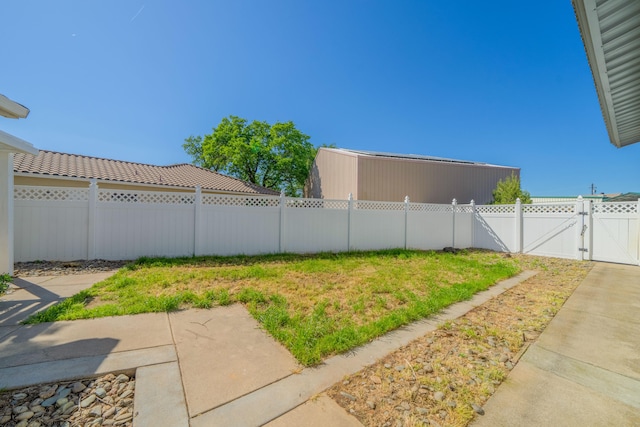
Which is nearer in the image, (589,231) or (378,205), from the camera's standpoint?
(589,231)

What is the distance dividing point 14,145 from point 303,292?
17.6 feet

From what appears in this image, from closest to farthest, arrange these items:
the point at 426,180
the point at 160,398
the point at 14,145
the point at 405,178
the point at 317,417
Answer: the point at 317,417 → the point at 160,398 → the point at 14,145 → the point at 405,178 → the point at 426,180

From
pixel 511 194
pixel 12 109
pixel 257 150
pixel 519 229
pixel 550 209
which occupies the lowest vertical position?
pixel 519 229

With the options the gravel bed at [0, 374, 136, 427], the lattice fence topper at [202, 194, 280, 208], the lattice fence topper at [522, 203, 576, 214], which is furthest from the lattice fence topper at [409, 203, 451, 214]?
the gravel bed at [0, 374, 136, 427]

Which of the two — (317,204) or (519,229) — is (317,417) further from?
(519,229)

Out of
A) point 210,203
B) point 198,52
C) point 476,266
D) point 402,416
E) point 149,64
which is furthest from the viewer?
point 198,52

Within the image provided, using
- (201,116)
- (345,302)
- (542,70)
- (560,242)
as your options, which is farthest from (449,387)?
(201,116)

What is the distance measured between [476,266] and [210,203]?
738cm

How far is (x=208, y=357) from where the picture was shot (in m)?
2.22

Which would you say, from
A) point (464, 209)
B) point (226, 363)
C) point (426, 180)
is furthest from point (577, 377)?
point (426, 180)

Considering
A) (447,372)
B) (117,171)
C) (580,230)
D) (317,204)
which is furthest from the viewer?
(117,171)

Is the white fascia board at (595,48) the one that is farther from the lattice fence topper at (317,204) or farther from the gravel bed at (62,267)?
the gravel bed at (62,267)

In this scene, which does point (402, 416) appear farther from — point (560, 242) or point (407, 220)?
point (560, 242)

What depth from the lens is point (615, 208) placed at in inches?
275
